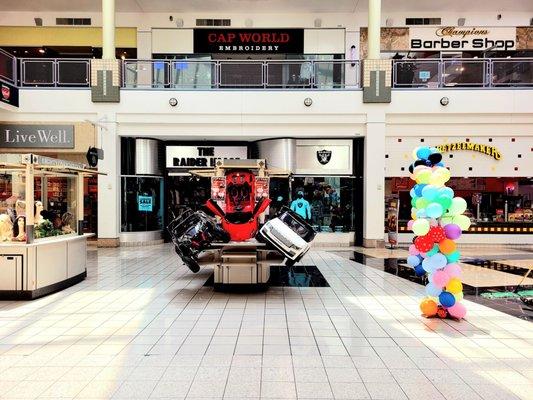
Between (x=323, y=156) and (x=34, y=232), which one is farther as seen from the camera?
(x=323, y=156)

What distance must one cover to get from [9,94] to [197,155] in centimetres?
619

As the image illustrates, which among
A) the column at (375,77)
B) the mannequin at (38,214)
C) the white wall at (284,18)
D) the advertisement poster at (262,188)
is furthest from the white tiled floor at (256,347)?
the white wall at (284,18)

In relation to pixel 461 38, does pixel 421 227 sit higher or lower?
lower

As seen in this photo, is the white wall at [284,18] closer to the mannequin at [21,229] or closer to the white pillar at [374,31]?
the white pillar at [374,31]

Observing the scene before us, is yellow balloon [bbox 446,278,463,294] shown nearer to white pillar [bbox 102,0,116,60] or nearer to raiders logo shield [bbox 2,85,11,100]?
white pillar [bbox 102,0,116,60]

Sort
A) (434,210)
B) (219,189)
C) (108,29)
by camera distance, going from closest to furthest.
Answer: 1. (434,210)
2. (219,189)
3. (108,29)

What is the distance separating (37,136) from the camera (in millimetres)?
13734

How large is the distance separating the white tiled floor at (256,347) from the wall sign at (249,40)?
1170 centimetres

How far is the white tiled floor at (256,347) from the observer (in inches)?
145

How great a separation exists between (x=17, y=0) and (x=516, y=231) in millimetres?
19989

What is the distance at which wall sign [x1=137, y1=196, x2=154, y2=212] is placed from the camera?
14734mm

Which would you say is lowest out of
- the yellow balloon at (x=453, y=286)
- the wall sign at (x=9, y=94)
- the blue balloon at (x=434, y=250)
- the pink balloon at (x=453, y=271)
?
the yellow balloon at (x=453, y=286)

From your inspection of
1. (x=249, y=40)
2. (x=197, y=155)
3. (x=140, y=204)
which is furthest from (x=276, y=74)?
(x=140, y=204)

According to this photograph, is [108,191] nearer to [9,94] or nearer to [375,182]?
[9,94]
